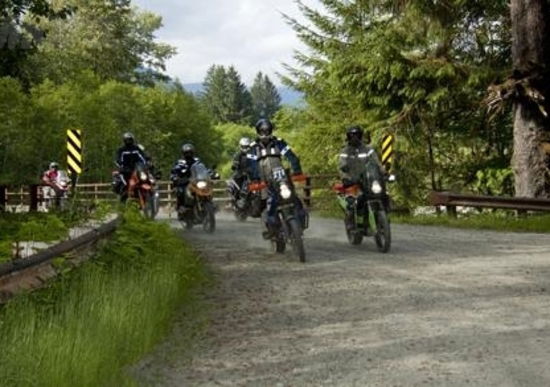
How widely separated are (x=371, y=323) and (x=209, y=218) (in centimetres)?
1023

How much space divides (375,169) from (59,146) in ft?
135

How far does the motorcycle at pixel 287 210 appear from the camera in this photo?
11391 mm

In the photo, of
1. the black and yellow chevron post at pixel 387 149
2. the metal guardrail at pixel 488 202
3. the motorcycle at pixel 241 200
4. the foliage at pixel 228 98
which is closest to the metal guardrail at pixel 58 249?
the motorcycle at pixel 241 200

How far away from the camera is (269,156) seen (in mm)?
11891

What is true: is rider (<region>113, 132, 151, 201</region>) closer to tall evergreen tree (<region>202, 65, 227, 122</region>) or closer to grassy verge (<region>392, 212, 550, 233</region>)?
grassy verge (<region>392, 212, 550, 233</region>)

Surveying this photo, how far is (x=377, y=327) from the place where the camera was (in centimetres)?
695

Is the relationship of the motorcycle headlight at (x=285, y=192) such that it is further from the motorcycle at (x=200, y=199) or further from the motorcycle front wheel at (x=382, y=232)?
the motorcycle at (x=200, y=199)

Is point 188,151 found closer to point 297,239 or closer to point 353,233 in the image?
point 353,233

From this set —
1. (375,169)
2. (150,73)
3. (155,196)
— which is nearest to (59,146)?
(150,73)

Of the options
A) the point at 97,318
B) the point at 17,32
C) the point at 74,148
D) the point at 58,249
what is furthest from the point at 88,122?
the point at 97,318

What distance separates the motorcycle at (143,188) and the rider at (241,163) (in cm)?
230

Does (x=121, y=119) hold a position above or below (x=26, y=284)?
above

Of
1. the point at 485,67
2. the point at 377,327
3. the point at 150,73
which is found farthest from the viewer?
the point at 150,73

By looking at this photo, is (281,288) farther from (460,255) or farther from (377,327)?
(460,255)
